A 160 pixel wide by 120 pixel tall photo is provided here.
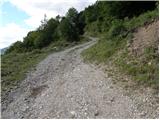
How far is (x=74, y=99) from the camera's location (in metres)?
15.7

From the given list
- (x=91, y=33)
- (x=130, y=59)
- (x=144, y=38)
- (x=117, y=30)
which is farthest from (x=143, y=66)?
(x=91, y=33)

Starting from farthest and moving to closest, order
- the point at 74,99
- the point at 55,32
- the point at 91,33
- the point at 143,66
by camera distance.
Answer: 1. the point at 55,32
2. the point at 91,33
3. the point at 143,66
4. the point at 74,99

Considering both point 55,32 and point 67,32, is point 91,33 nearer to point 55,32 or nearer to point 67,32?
point 55,32

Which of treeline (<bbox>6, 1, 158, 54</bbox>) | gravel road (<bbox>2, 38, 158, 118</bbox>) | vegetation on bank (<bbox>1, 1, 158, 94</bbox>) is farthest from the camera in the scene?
Result: treeline (<bbox>6, 1, 158, 54</bbox>)

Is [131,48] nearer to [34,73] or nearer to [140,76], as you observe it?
[140,76]

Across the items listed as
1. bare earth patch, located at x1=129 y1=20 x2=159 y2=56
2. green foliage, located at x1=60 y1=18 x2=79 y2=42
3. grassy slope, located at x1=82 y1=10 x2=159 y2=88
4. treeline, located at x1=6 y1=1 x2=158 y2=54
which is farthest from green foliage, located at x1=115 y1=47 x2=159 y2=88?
green foliage, located at x1=60 y1=18 x2=79 y2=42

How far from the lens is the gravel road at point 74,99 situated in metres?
13.6

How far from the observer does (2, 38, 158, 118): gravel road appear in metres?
13.6

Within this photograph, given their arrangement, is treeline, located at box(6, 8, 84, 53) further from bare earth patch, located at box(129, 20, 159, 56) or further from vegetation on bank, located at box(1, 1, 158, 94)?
A: bare earth patch, located at box(129, 20, 159, 56)

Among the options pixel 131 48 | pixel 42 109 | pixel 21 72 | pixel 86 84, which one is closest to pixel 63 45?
pixel 21 72

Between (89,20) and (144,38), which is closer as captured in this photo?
(144,38)

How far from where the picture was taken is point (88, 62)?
2534 centimetres

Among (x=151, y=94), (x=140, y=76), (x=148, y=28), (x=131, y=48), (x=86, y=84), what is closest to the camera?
(x=151, y=94)

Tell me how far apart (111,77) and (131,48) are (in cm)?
379
